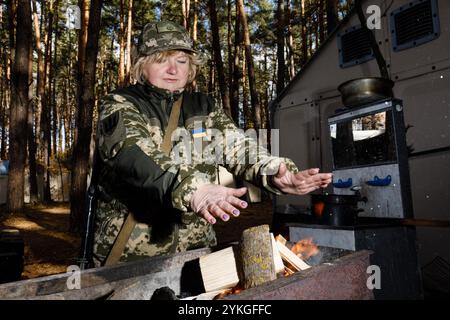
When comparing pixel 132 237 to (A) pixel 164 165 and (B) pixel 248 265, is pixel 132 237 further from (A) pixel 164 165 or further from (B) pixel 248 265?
(B) pixel 248 265

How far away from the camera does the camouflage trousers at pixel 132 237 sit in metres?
2.23

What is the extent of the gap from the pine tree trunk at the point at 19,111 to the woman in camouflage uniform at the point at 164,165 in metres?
12.8

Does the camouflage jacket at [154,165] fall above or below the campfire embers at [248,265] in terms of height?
above

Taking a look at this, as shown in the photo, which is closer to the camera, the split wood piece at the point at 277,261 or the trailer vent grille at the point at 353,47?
the split wood piece at the point at 277,261

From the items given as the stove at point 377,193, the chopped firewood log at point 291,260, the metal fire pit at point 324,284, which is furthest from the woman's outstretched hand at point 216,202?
the stove at point 377,193

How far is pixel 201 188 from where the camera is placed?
157cm

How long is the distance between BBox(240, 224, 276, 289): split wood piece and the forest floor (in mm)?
3604

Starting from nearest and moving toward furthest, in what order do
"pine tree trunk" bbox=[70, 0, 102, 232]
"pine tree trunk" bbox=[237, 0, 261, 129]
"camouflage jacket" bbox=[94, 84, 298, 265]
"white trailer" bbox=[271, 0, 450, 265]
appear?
"camouflage jacket" bbox=[94, 84, 298, 265] → "white trailer" bbox=[271, 0, 450, 265] → "pine tree trunk" bbox=[70, 0, 102, 232] → "pine tree trunk" bbox=[237, 0, 261, 129]

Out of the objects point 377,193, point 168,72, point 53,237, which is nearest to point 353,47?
point 377,193

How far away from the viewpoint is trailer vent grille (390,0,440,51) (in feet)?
15.3

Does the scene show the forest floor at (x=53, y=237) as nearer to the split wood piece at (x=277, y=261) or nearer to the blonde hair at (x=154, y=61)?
the blonde hair at (x=154, y=61)

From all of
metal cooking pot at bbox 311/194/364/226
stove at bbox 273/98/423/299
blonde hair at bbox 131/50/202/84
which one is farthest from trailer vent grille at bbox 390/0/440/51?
blonde hair at bbox 131/50/202/84

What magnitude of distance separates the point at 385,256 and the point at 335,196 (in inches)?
29.1

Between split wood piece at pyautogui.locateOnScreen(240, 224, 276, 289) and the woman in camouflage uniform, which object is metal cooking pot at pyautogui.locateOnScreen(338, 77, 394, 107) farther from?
split wood piece at pyautogui.locateOnScreen(240, 224, 276, 289)
